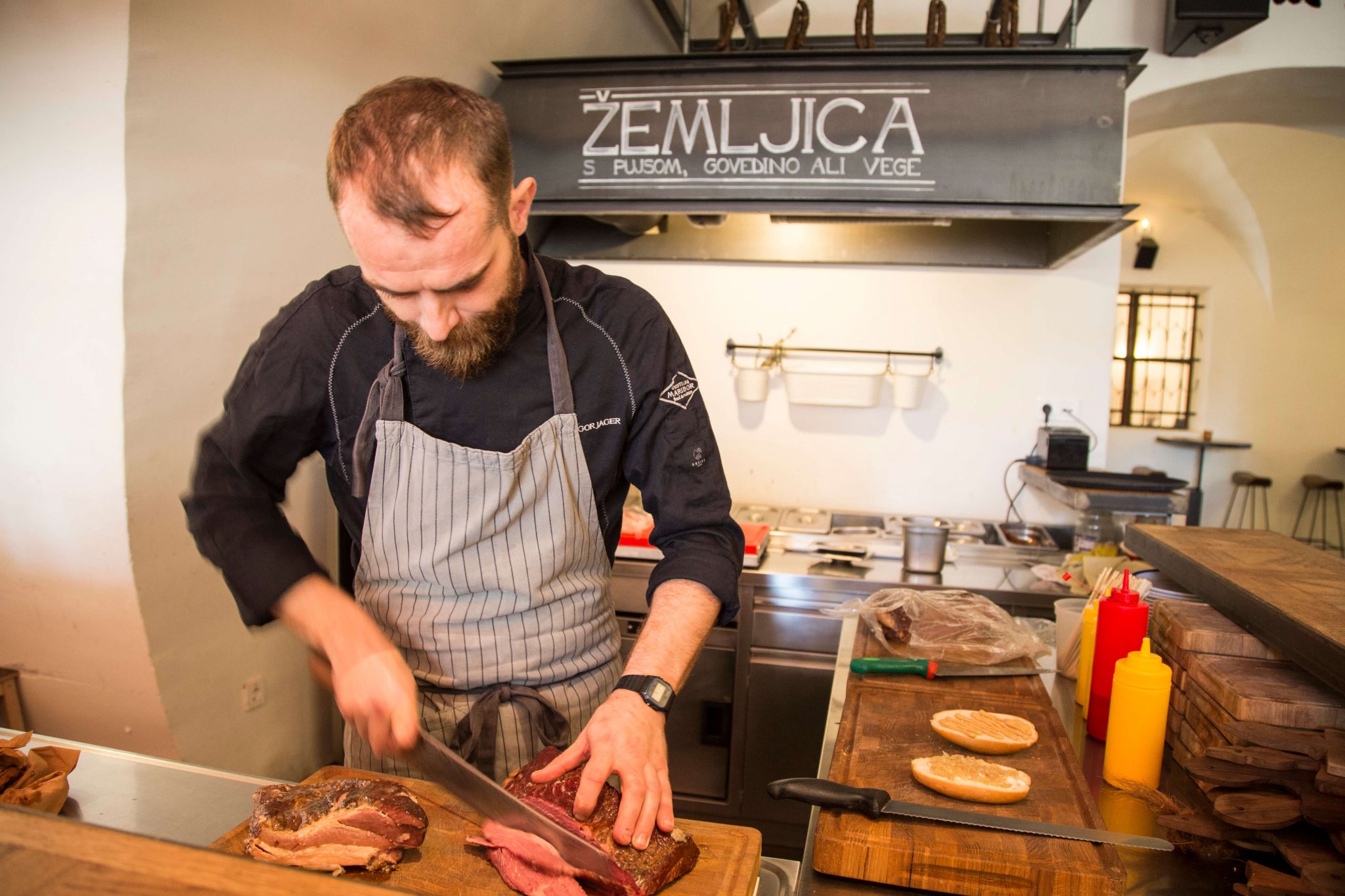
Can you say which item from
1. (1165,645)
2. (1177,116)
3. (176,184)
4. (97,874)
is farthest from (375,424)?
(1177,116)

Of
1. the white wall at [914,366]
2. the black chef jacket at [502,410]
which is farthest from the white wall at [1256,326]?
the black chef jacket at [502,410]

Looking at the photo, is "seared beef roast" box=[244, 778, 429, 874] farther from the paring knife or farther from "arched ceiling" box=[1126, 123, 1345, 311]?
"arched ceiling" box=[1126, 123, 1345, 311]

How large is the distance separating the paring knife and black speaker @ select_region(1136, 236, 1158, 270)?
9.07 meters

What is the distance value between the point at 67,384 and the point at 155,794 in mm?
1224

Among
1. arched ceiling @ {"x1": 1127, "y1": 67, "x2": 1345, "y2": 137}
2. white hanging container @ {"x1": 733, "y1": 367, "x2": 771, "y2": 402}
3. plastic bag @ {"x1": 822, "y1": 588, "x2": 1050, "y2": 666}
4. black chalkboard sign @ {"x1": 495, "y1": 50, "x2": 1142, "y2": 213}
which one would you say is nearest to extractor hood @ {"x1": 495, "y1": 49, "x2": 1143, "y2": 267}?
black chalkboard sign @ {"x1": 495, "y1": 50, "x2": 1142, "y2": 213}

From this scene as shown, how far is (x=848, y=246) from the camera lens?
3951mm

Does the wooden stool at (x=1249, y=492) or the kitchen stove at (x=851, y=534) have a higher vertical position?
the kitchen stove at (x=851, y=534)

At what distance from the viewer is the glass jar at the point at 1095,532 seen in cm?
345

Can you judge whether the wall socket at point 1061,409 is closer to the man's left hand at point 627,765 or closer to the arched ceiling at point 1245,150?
the arched ceiling at point 1245,150

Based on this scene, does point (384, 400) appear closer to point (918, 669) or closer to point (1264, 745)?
point (918, 669)

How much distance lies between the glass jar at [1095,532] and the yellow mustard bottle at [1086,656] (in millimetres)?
A: 1841

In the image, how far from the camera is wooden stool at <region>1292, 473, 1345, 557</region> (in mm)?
8727

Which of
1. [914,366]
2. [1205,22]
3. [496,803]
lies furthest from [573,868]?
[1205,22]

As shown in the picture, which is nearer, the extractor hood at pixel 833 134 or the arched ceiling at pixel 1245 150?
the extractor hood at pixel 833 134
